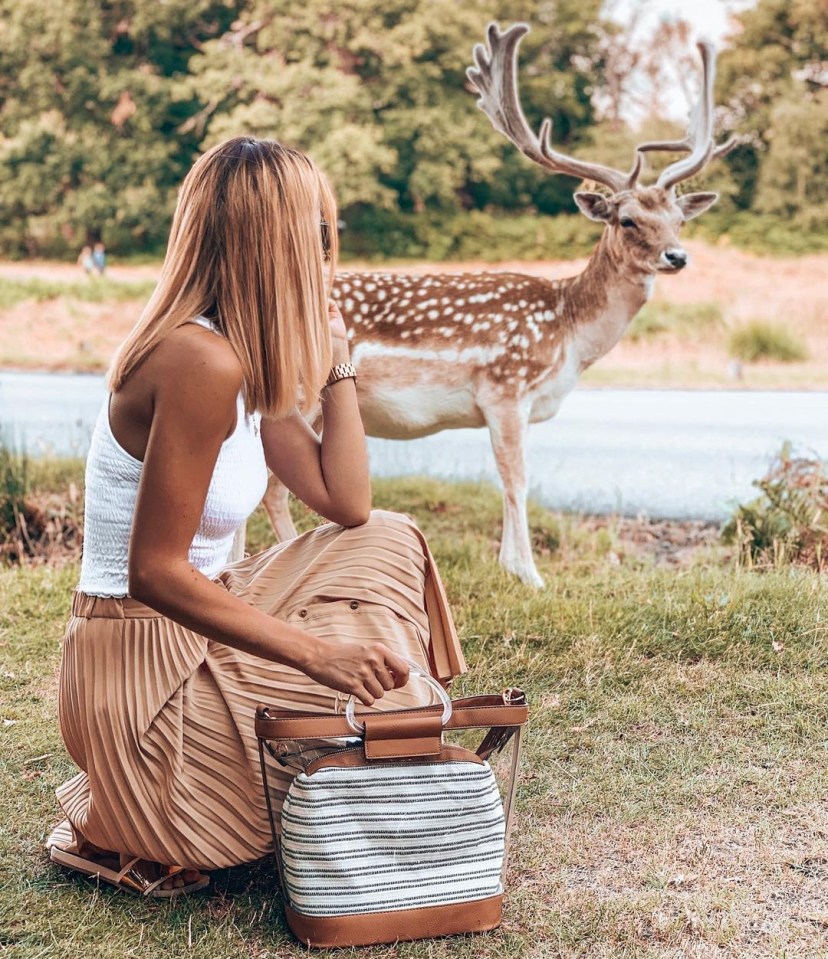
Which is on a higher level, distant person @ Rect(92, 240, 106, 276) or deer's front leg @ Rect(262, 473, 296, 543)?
deer's front leg @ Rect(262, 473, 296, 543)

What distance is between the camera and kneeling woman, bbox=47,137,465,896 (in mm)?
1819

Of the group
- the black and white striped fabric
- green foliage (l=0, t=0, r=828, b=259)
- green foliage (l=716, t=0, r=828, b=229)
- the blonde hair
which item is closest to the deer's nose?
the blonde hair

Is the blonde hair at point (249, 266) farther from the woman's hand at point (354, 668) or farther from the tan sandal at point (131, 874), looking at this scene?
the tan sandal at point (131, 874)

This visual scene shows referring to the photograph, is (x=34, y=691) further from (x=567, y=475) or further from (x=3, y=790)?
(x=567, y=475)

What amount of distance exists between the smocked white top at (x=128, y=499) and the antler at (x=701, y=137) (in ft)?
8.32

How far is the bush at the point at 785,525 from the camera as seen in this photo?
4.36 meters

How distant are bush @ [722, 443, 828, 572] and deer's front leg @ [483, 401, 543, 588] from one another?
2.77ft

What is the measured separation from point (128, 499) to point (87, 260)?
13.4m

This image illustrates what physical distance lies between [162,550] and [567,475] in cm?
639

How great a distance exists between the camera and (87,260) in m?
14.6

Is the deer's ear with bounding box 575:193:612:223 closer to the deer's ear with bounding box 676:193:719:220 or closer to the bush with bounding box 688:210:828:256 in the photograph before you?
the deer's ear with bounding box 676:193:719:220

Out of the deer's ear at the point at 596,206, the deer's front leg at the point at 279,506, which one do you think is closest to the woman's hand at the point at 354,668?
the deer's front leg at the point at 279,506

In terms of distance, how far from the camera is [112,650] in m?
2.01

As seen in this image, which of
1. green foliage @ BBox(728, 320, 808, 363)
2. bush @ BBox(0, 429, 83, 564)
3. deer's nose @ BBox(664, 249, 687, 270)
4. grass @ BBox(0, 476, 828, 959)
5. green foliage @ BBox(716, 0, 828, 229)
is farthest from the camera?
green foliage @ BBox(716, 0, 828, 229)
